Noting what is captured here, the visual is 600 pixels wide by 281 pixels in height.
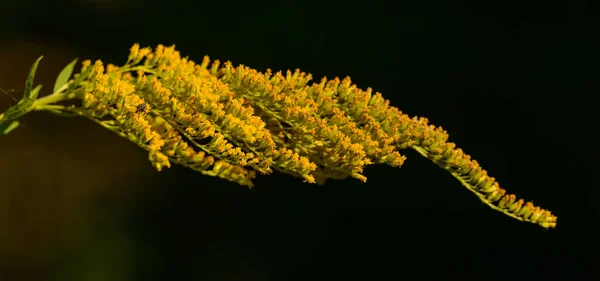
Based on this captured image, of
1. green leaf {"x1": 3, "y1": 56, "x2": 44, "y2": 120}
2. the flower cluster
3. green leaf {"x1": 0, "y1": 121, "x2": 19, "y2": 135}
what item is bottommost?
green leaf {"x1": 0, "y1": 121, "x2": 19, "y2": 135}

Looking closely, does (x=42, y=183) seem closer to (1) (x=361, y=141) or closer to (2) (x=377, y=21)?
(2) (x=377, y=21)

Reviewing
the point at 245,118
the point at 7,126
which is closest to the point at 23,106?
the point at 7,126

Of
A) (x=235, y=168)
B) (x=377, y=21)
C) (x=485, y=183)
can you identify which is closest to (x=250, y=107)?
(x=235, y=168)

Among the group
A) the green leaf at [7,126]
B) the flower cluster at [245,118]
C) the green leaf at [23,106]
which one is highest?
the flower cluster at [245,118]

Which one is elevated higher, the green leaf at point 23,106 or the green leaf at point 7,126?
the green leaf at point 23,106

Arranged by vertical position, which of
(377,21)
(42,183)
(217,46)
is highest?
(377,21)

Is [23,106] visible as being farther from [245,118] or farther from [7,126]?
[245,118]

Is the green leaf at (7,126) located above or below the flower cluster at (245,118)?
below

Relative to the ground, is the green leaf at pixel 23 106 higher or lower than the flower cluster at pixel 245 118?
lower
